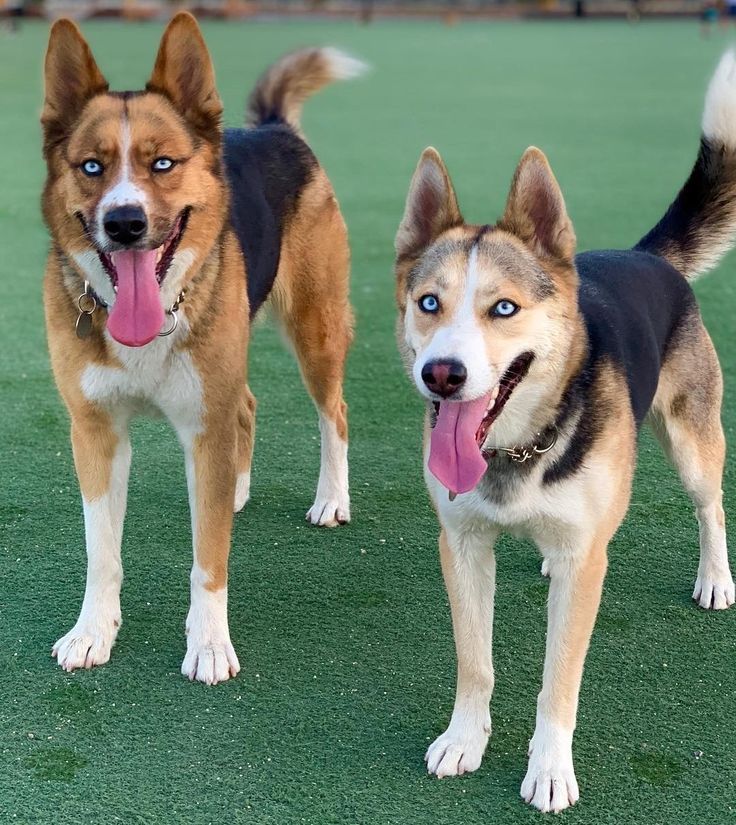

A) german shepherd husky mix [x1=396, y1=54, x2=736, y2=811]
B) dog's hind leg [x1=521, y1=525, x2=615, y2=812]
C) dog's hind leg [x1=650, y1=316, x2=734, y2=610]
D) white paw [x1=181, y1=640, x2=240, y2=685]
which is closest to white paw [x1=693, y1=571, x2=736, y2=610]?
dog's hind leg [x1=650, y1=316, x2=734, y2=610]

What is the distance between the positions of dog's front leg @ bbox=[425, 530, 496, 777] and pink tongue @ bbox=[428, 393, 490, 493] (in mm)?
230

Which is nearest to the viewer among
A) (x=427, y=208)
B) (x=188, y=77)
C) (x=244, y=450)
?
(x=427, y=208)

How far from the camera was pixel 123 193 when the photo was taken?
281cm

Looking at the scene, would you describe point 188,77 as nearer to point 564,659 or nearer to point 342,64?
point 342,64

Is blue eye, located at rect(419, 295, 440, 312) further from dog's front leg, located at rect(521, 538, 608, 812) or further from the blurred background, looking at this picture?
the blurred background

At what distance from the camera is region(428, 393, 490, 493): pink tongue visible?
97.7 inches

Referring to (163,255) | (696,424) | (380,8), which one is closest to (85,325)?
(163,255)

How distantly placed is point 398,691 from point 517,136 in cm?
1087

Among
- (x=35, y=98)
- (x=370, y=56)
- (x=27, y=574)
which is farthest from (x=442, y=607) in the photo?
(x=370, y=56)

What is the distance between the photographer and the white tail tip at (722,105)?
3.24 meters

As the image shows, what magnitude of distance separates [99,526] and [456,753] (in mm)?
1256

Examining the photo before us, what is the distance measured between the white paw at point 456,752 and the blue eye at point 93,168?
1.75 meters

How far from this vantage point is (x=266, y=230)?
3670mm

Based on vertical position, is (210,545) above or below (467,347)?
below
